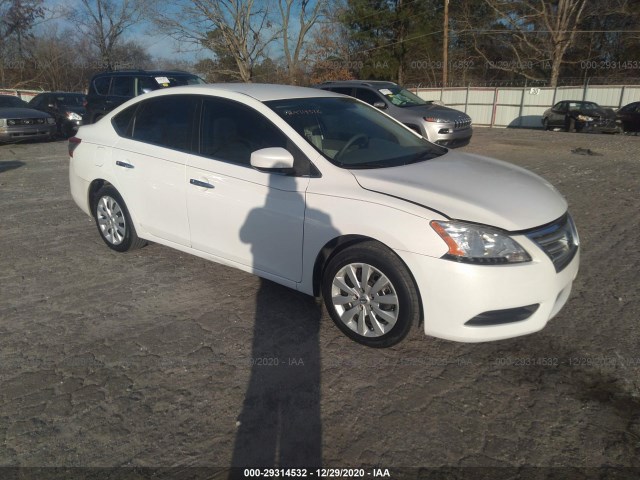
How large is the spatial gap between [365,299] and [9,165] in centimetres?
1095

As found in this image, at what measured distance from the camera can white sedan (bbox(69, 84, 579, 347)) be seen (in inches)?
112

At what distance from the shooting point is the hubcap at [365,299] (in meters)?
3.06

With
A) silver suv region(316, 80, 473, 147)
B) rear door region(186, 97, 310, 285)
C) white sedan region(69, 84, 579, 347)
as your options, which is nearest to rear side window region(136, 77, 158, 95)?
silver suv region(316, 80, 473, 147)

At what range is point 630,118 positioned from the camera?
1945 cm

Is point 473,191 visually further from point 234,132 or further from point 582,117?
point 582,117

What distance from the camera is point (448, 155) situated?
4.05 meters

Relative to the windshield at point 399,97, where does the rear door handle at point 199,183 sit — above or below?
below

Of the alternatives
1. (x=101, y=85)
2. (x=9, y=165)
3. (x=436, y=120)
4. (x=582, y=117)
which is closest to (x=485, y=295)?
(x=436, y=120)

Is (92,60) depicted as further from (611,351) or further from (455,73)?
(611,351)

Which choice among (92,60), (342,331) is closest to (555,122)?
(342,331)

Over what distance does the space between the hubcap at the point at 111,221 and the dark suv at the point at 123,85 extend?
7370 mm

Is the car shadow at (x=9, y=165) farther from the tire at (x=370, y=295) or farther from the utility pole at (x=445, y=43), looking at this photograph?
the utility pole at (x=445, y=43)

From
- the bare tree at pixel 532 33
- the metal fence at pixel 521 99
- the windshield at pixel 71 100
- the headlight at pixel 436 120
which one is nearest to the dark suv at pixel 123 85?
the windshield at pixel 71 100

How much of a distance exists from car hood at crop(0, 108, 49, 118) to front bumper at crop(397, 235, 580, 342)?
48.5 ft
